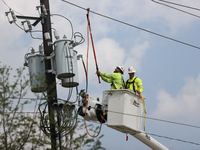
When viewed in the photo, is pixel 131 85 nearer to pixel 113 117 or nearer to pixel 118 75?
pixel 118 75

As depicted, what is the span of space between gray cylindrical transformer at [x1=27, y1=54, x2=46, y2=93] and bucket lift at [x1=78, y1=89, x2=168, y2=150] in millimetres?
1288

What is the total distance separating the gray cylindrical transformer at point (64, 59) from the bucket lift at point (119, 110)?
91 cm

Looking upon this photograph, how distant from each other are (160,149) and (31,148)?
5.72 meters

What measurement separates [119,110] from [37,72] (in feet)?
8.13

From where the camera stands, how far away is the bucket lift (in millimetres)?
11617

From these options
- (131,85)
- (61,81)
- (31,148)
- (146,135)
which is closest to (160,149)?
(146,135)

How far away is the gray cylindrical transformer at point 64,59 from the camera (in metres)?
11.6

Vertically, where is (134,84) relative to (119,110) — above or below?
above

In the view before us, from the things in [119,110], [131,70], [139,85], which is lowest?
[119,110]

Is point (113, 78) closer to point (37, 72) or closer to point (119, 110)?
point (119, 110)

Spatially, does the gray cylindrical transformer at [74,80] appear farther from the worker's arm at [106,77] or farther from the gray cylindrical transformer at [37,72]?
the worker's arm at [106,77]

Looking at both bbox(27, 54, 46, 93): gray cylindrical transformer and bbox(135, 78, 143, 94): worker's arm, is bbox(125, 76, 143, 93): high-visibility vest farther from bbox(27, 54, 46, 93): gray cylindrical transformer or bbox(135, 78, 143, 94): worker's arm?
bbox(27, 54, 46, 93): gray cylindrical transformer

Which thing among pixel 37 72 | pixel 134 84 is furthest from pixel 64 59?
pixel 134 84

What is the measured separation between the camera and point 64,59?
11594 millimetres
